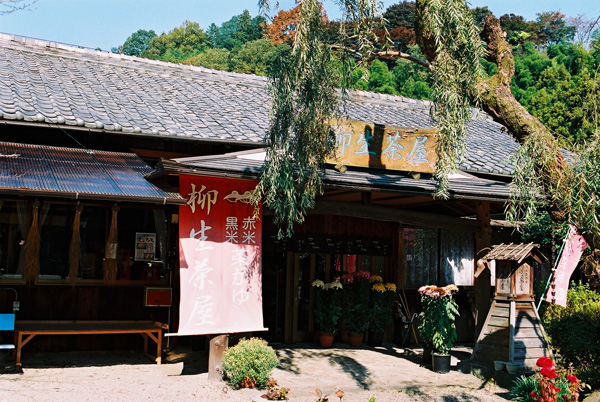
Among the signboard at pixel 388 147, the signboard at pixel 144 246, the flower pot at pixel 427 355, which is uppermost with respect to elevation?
the signboard at pixel 388 147

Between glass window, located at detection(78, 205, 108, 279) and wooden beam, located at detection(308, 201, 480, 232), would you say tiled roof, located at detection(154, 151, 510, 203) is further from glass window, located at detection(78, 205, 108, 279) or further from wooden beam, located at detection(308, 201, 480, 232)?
glass window, located at detection(78, 205, 108, 279)

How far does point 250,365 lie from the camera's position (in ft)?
26.4

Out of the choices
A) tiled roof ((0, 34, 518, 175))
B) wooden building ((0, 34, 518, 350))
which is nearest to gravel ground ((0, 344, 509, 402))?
wooden building ((0, 34, 518, 350))

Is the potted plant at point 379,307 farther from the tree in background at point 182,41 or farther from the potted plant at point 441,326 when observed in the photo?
the tree in background at point 182,41

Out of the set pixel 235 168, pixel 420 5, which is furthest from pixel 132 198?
pixel 420 5

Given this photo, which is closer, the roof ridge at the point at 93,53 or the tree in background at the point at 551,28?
the roof ridge at the point at 93,53

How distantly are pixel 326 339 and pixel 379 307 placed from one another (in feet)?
3.98

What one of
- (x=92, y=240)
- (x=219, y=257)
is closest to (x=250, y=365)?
(x=219, y=257)

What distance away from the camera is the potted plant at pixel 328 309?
11.3m

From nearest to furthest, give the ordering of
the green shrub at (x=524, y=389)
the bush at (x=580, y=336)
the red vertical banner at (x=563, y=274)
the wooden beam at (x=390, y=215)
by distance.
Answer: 1. the green shrub at (x=524, y=389)
2. the bush at (x=580, y=336)
3. the wooden beam at (x=390, y=215)
4. the red vertical banner at (x=563, y=274)

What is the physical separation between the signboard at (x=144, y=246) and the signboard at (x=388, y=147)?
11.8 feet

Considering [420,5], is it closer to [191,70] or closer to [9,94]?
[9,94]

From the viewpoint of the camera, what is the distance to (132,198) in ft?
25.2

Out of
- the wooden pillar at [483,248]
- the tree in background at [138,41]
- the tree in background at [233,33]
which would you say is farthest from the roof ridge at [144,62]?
the tree in background at [138,41]
